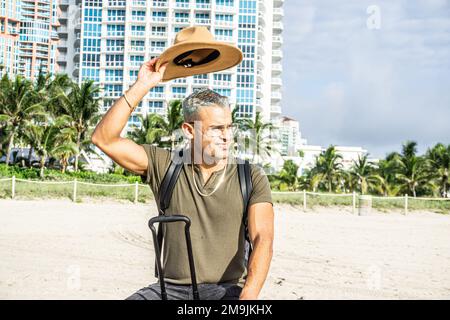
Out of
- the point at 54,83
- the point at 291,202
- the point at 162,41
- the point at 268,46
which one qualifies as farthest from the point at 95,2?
the point at 291,202

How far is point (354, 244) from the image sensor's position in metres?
13.2

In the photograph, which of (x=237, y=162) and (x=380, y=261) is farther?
(x=380, y=261)

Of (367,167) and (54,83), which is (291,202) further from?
(54,83)

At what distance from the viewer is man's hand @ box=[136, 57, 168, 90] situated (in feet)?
8.06

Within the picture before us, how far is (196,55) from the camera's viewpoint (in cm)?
254

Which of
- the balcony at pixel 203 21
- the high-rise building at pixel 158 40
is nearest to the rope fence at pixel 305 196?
the high-rise building at pixel 158 40

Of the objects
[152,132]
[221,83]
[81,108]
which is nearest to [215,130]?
[152,132]

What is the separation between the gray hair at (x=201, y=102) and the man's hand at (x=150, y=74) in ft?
0.48

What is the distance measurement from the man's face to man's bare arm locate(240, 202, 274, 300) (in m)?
0.27

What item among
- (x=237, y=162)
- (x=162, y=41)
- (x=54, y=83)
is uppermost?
(x=162, y=41)

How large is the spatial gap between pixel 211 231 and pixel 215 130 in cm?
40

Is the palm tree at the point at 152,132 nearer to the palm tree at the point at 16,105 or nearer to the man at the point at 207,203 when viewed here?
the palm tree at the point at 16,105
